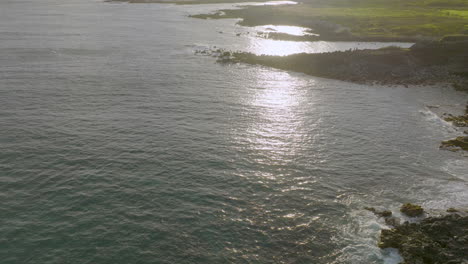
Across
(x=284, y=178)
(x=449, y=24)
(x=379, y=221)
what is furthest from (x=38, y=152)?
(x=449, y=24)

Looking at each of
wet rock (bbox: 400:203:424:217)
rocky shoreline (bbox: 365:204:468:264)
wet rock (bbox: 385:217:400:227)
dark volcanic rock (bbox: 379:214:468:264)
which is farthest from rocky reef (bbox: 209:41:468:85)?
dark volcanic rock (bbox: 379:214:468:264)

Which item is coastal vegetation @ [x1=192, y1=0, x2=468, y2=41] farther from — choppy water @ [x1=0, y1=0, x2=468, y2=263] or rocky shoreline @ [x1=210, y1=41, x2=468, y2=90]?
choppy water @ [x1=0, y1=0, x2=468, y2=263]

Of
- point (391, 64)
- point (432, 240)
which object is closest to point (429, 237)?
point (432, 240)

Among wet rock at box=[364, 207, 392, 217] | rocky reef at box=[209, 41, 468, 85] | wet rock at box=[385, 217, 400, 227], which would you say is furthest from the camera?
rocky reef at box=[209, 41, 468, 85]

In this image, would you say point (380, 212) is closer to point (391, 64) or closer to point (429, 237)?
point (429, 237)

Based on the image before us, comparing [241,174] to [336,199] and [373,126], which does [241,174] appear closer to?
[336,199]

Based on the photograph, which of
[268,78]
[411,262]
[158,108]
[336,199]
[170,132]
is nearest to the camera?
[411,262]

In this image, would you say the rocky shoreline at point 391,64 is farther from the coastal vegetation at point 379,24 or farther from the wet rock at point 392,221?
the wet rock at point 392,221
